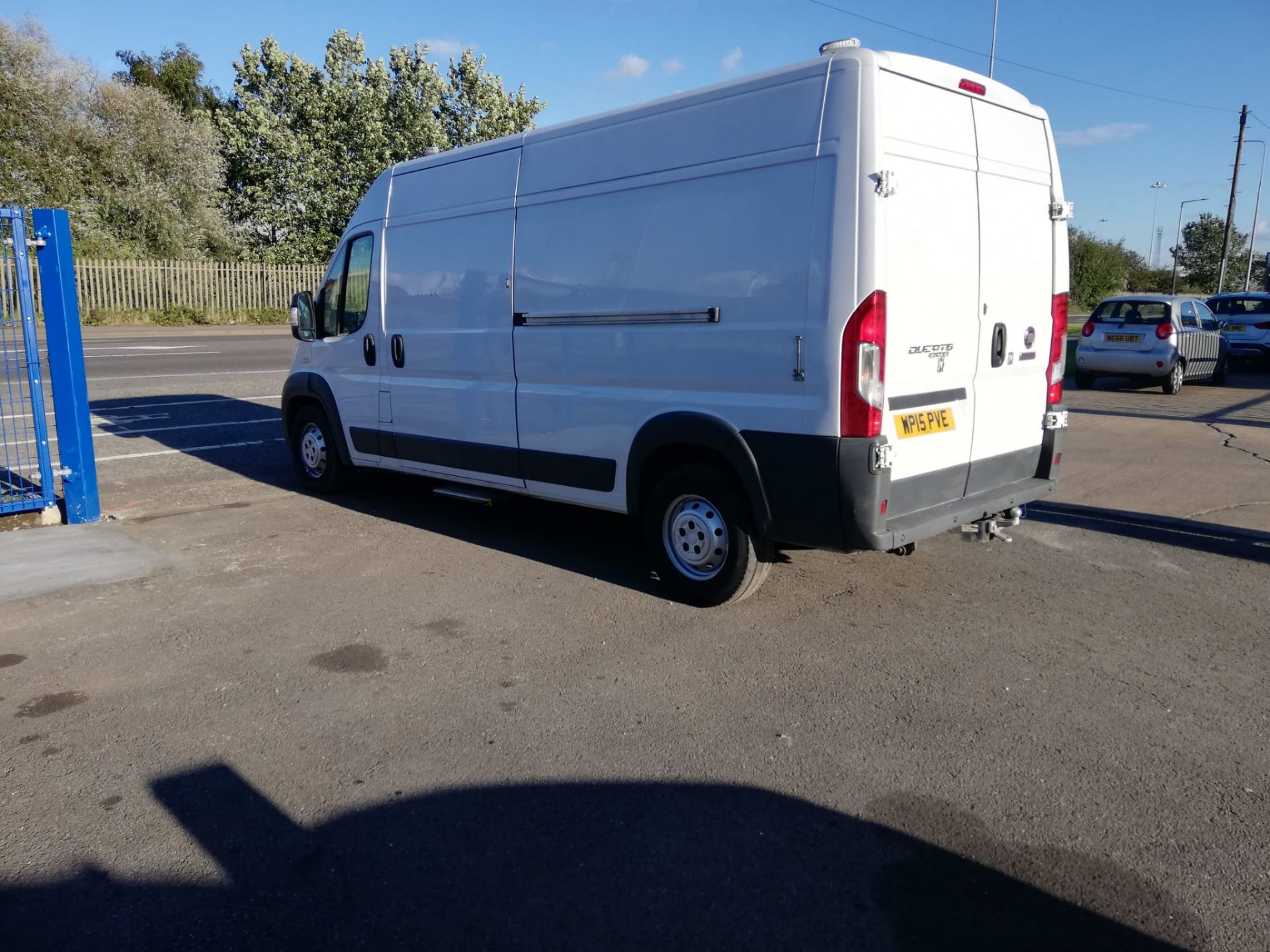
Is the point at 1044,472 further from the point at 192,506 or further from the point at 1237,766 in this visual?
the point at 192,506

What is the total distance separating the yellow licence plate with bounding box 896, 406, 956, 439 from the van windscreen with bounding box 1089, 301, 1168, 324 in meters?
13.2

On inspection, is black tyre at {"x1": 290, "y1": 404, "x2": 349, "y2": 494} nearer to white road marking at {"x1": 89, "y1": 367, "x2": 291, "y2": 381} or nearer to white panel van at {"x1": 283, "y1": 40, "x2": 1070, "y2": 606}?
white panel van at {"x1": 283, "y1": 40, "x2": 1070, "y2": 606}

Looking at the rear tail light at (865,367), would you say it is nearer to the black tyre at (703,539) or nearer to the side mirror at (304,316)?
the black tyre at (703,539)

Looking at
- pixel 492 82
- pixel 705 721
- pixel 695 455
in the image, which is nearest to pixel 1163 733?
pixel 705 721

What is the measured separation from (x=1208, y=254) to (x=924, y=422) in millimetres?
67346

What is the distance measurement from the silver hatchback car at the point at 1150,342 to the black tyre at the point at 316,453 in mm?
13049

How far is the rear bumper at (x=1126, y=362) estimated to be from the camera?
16.2m

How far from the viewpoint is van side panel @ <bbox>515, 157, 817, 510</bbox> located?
5.00m

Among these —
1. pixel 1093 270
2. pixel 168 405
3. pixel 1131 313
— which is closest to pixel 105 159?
pixel 168 405

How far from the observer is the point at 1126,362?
1653 centimetres

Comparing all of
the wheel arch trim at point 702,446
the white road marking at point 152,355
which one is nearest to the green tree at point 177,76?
the white road marking at point 152,355

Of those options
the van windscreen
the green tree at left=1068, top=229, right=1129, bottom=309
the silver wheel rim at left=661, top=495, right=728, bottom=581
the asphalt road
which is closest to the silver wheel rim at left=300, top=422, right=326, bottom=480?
the asphalt road

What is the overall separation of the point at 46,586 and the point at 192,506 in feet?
7.25

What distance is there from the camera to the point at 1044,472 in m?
6.16
